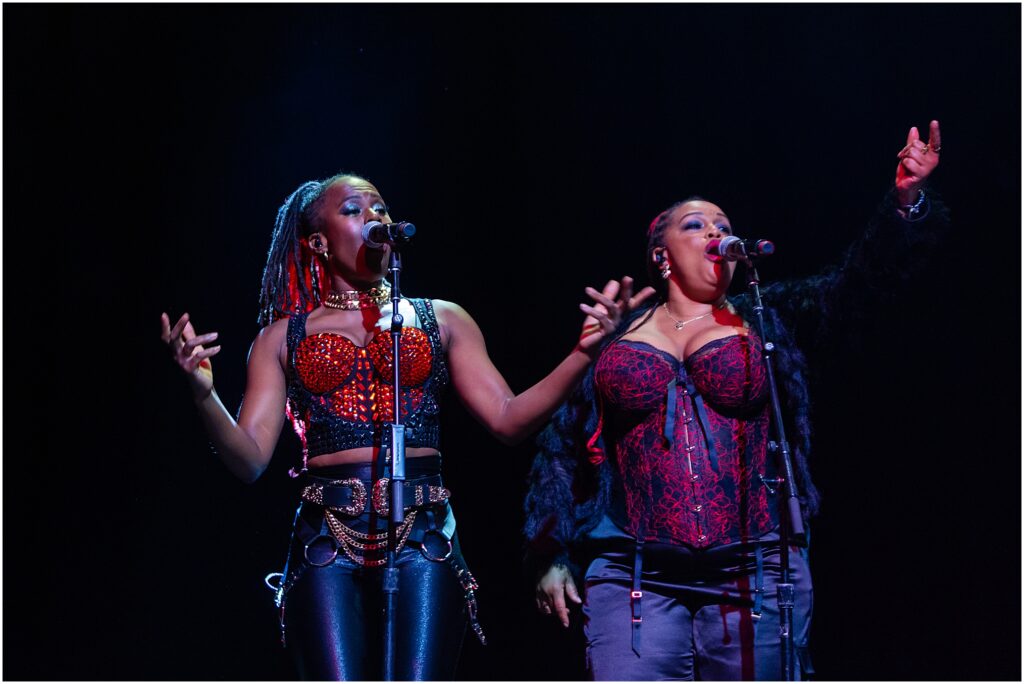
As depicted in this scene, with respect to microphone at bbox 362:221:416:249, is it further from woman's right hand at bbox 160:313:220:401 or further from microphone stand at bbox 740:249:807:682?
microphone stand at bbox 740:249:807:682

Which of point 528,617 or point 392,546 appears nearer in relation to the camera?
point 392,546

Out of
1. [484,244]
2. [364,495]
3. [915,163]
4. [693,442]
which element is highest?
[484,244]

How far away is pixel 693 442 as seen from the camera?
10.1 feet

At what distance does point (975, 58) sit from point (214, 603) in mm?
3728

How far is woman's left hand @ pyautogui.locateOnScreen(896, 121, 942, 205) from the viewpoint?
119 inches

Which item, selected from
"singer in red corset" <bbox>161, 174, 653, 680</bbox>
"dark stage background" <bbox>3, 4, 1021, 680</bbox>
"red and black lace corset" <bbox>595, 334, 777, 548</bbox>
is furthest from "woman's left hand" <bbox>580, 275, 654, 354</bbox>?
"dark stage background" <bbox>3, 4, 1021, 680</bbox>

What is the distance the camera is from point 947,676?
161 inches

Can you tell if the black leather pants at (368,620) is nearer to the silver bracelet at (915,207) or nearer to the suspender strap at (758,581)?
the suspender strap at (758,581)

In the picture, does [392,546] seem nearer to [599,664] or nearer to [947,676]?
[599,664]

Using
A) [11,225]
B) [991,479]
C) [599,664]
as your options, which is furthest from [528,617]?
[11,225]

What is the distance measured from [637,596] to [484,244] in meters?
2.01

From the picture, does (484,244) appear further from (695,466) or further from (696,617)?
(696,617)

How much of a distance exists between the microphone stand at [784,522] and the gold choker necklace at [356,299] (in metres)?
1.08

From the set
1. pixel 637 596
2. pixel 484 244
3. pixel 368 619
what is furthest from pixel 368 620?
pixel 484 244
